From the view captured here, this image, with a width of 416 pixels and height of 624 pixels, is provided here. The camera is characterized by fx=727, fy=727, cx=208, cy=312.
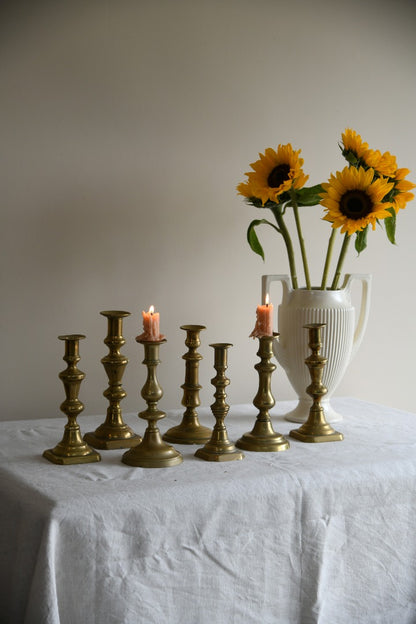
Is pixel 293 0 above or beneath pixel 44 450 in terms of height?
above

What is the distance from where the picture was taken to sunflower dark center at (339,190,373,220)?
4.04ft

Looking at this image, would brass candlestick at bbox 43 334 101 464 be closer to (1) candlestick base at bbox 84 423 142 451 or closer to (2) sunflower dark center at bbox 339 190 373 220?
(1) candlestick base at bbox 84 423 142 451

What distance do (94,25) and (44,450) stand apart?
0.85m

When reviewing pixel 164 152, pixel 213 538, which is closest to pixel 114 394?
pixel 213 538

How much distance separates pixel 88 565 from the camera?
86cm

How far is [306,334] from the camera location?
131 centimetres

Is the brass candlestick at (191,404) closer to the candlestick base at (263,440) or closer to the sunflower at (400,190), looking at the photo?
the candlestick base at (263,440)

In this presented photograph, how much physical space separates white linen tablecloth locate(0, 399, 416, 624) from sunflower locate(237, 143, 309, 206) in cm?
44

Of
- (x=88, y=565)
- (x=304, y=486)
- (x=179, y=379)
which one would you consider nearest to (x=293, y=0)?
(x=179, y=379)

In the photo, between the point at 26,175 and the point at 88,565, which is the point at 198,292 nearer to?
the point at 26,175

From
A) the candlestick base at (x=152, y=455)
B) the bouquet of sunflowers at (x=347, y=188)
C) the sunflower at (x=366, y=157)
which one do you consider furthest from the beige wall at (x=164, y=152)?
the candlestick base at (x=152, y=455)

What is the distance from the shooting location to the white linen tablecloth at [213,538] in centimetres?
86

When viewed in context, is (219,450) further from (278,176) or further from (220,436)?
(278,176)

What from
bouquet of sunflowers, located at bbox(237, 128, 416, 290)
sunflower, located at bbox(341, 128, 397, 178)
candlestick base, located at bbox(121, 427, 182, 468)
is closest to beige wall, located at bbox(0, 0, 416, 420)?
bouquet of sunflowers, located at bbox(237, 128, 416, 290)
